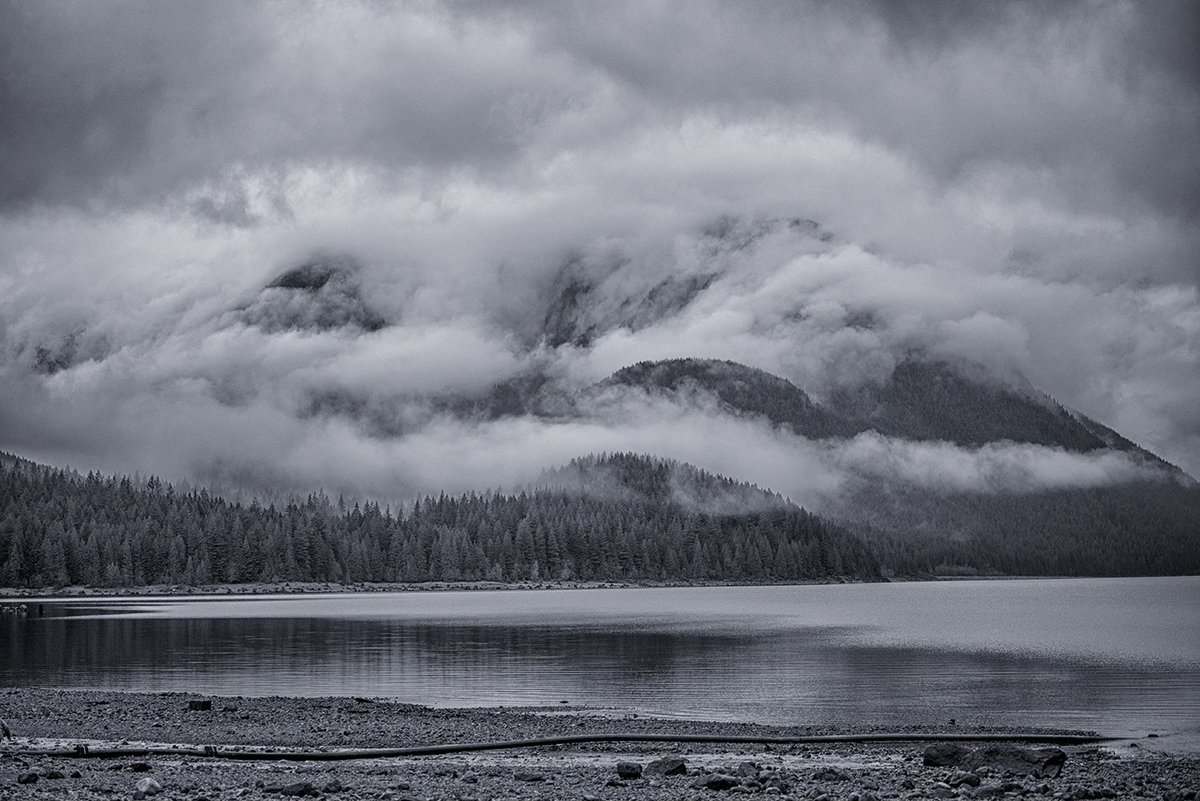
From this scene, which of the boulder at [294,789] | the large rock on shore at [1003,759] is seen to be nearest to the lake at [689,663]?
the large rock on shore at [1003,759]

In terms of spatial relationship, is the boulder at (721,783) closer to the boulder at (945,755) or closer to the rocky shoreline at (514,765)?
the rocky shoreline at (514,765)

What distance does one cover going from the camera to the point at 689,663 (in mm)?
76438

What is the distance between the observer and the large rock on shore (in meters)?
33.0

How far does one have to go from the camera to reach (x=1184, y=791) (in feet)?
95.7

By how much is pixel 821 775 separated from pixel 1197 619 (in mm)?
109396

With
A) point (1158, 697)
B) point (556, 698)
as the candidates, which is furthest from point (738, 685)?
point (1158, 697)

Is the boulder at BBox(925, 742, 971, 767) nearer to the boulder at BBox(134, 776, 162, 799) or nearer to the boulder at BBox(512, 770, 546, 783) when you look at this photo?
the boulder at BBox(512, 770, 546, 783)

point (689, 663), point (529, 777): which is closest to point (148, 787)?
point (529, 777)

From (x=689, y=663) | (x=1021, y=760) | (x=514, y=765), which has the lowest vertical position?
(x=514, y=765)

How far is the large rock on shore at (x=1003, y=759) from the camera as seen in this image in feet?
108

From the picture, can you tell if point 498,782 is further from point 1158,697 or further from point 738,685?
point 1158,697

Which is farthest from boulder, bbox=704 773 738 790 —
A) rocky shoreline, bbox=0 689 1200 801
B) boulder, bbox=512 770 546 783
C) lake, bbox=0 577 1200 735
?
lake, bbox=0 577 1200 735

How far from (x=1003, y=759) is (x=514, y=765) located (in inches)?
539

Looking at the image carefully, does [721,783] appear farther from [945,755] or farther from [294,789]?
[294,789]
